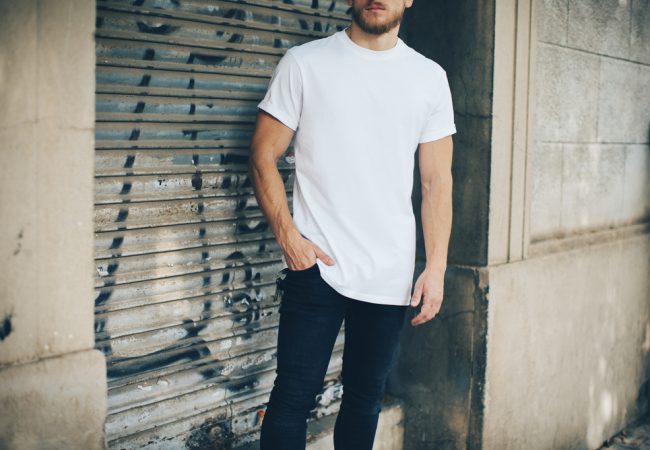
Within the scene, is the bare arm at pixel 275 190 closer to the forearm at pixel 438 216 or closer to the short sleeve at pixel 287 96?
the short sleeve at pixel 287 96

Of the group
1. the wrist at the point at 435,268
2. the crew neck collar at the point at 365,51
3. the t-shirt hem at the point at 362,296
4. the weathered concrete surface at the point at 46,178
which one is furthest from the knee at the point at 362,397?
the crew neck collar at the point at 365,51

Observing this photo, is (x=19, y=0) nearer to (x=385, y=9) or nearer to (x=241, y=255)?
(x=385, y=9)

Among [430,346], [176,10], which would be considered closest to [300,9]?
[176,10]

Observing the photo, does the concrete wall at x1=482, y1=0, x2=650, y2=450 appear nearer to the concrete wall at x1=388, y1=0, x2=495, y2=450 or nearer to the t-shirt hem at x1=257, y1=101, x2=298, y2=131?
the concrete wall at x1=388, y1=0, x2=495, y2=450

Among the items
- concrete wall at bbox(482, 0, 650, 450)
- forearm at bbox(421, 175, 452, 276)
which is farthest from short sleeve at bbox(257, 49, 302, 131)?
concrete wall at bbox(482, 0, 650, 450)

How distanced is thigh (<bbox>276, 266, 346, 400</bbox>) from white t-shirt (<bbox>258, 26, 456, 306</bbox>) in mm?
59

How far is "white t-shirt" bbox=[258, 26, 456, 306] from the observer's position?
9.50 ft

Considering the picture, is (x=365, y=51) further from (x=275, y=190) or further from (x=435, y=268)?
(x=435, y=268)

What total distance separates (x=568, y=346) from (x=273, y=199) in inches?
97.0

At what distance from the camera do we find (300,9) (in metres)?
3.64

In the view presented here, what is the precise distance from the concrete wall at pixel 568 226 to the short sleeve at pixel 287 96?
1418 mm

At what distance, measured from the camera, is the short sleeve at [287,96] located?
2.89 metres

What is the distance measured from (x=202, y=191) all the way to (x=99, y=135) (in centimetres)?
52

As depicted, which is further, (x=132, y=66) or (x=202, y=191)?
(x=202, y=191)
